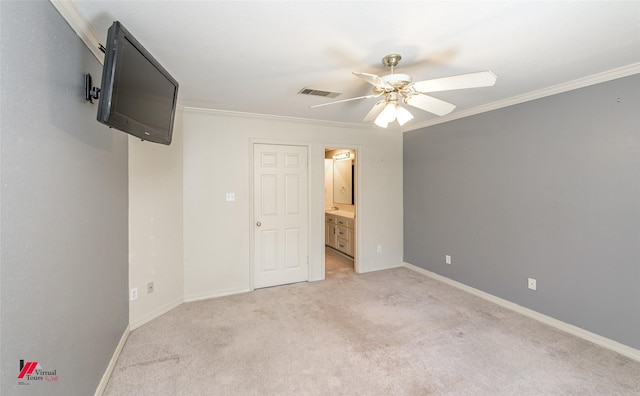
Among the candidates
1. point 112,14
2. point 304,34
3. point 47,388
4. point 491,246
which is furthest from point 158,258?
point 491,246

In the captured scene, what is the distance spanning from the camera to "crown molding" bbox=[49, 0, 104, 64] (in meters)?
1.45

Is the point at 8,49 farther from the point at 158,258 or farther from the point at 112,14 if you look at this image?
the point at 158,258

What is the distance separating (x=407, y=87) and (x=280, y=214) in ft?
8.44

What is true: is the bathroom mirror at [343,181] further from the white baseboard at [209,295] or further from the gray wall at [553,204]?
the white baseboard at [209,295]

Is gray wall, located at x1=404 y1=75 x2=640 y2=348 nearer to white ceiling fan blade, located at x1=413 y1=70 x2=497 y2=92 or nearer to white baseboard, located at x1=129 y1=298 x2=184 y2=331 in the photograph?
white ceiling fan blade, located at x1=413 y1=70 x2=497 y2=92

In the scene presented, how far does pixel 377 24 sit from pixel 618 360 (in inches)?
126

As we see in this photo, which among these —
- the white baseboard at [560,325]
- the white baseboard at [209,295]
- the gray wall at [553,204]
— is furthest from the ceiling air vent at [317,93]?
the white baseboard at [560,325]

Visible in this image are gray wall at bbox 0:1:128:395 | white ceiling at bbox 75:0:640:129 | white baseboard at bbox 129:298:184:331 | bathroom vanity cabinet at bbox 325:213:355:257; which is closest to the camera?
gray wall at bbox 0:1:128:395

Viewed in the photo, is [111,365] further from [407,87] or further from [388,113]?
[407,87]

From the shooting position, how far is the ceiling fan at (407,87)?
1731 mm

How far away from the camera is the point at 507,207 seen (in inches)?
130

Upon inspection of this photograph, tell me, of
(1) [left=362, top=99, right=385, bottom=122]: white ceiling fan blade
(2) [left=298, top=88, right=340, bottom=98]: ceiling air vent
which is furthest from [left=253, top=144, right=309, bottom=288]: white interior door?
(1) [left=362, top=99, right=385, bottom=122]: white ceiling fan blade

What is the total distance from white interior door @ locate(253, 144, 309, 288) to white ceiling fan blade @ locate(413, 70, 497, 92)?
2386 millimetres

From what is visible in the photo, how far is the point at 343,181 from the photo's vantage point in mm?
6000
